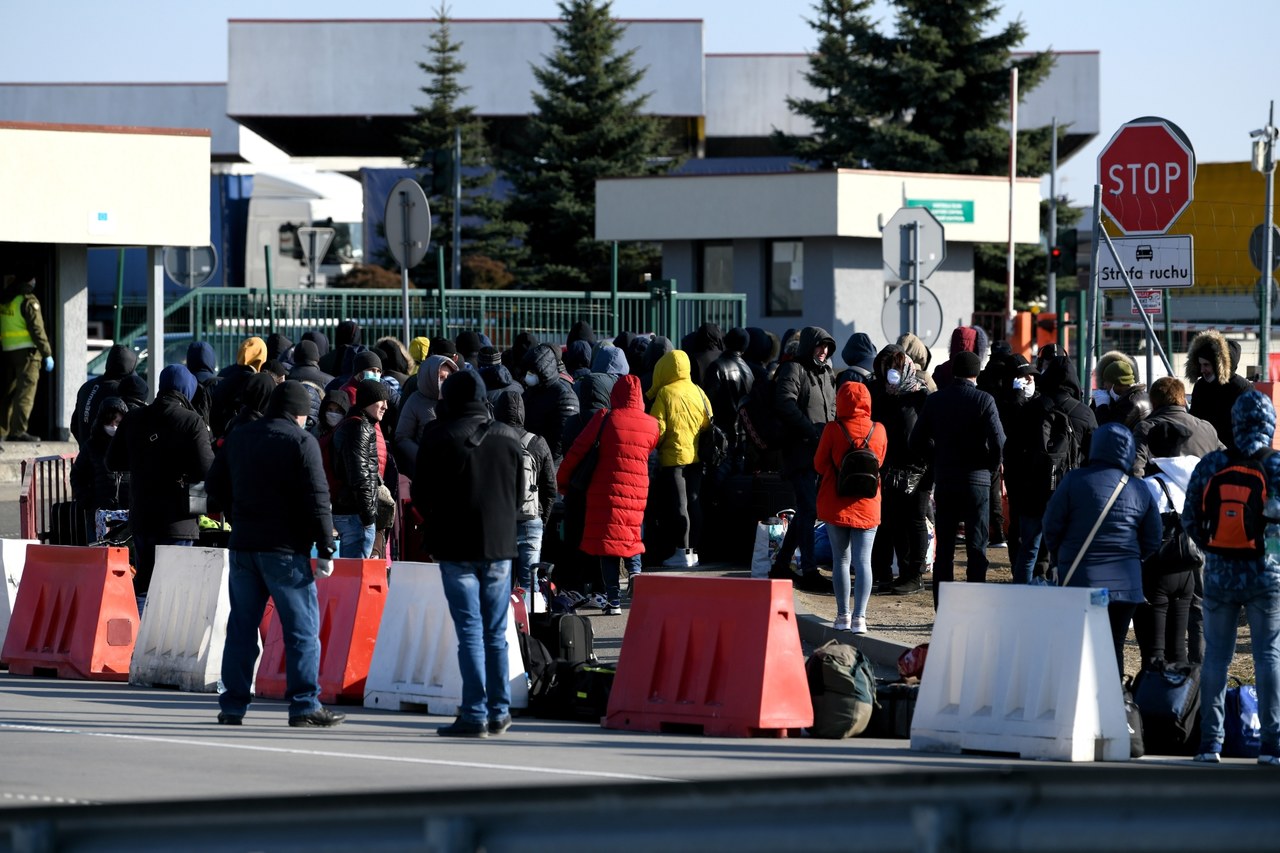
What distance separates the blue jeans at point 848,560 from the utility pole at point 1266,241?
1272cm

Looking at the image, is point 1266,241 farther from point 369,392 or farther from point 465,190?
point 465,190

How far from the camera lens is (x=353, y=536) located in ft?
42.6

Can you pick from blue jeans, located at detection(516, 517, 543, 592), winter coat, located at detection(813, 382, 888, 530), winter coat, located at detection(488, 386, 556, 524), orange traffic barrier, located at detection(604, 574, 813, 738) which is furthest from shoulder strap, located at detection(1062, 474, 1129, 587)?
blue jeans, located at detection(516, 517, 543, 592)

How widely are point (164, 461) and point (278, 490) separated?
2.91 m

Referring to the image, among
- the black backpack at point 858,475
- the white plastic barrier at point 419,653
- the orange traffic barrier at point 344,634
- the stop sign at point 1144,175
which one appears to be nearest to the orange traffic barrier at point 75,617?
the orange traffic barrier at point 344,634

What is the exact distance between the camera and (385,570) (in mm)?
11516

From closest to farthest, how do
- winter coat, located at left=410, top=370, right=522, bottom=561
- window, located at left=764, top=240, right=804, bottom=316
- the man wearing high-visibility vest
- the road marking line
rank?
1. the road marking line
2. winter coat, located at left=410, top=370, right=522, bottom=561
3. the man wearing high-visibility vest
4. window, located at left=764, top=240, right=804, bottom=316

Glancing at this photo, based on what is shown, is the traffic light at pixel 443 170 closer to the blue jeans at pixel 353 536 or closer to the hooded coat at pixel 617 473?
the hooded coat at pixel 617 473

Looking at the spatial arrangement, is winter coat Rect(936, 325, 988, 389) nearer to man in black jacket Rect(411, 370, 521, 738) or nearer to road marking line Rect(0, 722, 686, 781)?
man in black jacket Rect(411, 370, 521, 738)

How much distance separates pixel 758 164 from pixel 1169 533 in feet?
193

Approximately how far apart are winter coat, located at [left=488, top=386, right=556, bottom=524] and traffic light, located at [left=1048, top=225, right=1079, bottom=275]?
18607 millimetres

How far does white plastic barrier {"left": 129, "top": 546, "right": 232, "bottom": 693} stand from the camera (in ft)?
38.3

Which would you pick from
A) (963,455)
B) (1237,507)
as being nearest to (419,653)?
(963,455)

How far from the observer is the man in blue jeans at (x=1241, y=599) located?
30.2 feet
